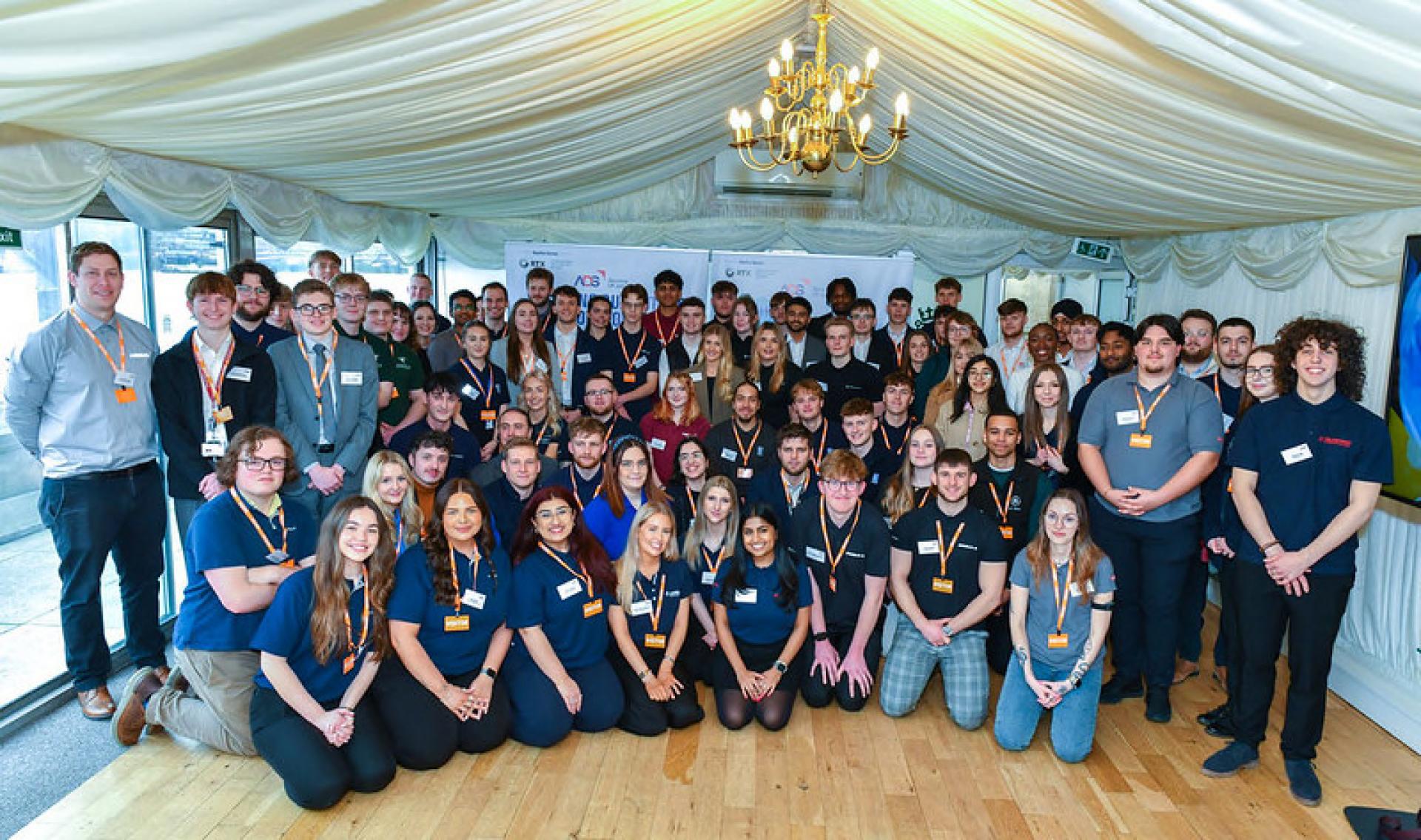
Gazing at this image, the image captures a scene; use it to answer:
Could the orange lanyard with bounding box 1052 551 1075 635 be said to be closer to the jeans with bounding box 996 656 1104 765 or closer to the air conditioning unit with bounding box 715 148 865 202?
the jeans with bounding box 996 656 1104 765

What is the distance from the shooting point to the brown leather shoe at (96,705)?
3.54 meters

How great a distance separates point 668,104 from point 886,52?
1339 mm

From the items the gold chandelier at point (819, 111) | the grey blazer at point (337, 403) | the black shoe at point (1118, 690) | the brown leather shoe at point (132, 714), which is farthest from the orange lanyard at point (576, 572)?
the black shoe at point (1118, 690)

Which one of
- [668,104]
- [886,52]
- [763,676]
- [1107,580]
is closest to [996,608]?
[1107,580]

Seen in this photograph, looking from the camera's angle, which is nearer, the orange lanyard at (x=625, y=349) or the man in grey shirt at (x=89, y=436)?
the man in grey shirt at (x=89, y=436)

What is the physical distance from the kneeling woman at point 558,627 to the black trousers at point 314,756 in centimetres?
57

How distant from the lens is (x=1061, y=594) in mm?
3535

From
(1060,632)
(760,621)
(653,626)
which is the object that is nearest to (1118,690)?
(1060,632)

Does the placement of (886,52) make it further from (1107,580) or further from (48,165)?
(48,165)

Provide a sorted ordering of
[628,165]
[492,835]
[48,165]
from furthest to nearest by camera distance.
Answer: [628,165], [48,165], [492,835]

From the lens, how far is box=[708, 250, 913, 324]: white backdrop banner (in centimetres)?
734

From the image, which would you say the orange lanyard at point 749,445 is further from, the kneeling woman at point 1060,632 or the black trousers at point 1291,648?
the black trousers at point 1291,648

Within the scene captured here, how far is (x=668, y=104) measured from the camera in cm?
519

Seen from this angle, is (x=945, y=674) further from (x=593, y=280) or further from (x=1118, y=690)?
(x=593, y=280)
